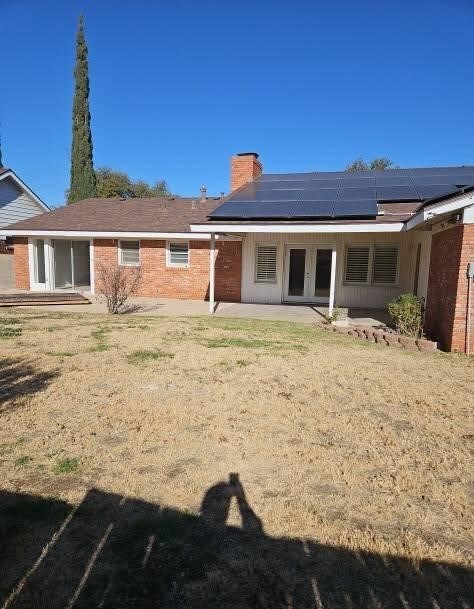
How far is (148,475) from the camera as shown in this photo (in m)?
3.39

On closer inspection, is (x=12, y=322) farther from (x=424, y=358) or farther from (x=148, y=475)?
(x=424, y=358)

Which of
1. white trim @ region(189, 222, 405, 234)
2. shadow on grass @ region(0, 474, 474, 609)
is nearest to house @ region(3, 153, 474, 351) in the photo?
white trim @ region(189, 222, 405, 234)

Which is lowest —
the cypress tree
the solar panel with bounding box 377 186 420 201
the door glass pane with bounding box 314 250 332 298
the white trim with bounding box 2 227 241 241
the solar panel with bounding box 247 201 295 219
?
the door glass pane with bounding box 314 250 332 298

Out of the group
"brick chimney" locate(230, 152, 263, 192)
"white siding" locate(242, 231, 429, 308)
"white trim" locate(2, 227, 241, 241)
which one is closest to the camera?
"white siding" locate(242, 231, 429, 308)

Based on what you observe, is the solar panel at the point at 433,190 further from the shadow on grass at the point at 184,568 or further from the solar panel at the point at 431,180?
the shadow on grass at the point at 184,568

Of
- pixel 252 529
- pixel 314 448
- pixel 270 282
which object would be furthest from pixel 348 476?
pixel 270 282

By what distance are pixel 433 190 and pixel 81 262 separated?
1509 cm

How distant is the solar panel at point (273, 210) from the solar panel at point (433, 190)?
4232mm

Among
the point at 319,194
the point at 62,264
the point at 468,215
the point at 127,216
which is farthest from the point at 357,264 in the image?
the point at 62,264

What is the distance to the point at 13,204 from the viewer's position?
73.2ft

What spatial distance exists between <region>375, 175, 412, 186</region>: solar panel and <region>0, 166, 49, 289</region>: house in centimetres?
1583

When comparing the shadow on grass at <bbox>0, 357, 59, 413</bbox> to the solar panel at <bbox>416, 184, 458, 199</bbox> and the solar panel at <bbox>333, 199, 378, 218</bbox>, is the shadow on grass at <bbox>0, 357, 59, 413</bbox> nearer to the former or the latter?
the solar panel at <bbox>333, 199, 378, 218</bbox>

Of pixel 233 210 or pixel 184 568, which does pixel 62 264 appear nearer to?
pixel 233 210

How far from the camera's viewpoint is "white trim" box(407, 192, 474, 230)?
775cm
